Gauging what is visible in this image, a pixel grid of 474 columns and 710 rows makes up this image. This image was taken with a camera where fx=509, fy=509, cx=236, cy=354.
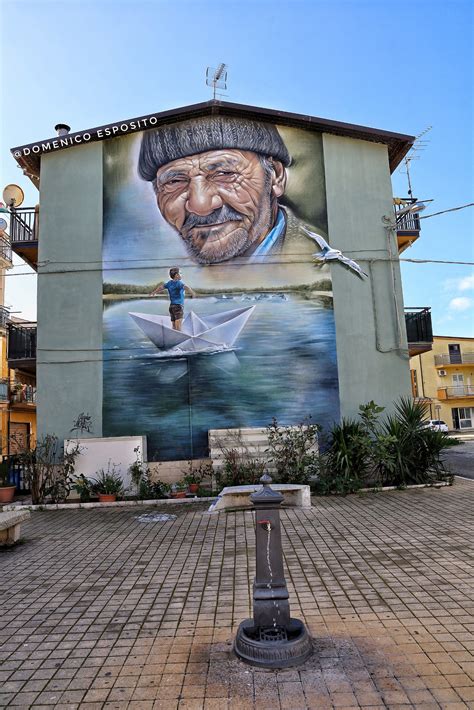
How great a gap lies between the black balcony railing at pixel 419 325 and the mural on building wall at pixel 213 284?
8.84 feet

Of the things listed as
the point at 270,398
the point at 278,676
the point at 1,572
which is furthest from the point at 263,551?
the point at 270,398

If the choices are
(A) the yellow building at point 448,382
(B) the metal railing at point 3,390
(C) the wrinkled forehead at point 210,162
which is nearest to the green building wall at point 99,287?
(C) the wrinkled forehead at point 210,162

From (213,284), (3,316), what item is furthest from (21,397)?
(213,284)

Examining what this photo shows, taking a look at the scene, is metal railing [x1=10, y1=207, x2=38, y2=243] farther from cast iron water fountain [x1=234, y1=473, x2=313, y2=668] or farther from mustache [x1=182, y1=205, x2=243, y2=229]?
cast iron water fountain [x1=234, y1=473, x2=313, y2=668]

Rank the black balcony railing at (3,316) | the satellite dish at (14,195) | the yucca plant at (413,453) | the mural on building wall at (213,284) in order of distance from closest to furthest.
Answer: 1. the yucca plant at (413,453)
2. the mural on building wall at (213,284)
3. the satellite dish at (14,195)
4. the black balcony railing at (3,316)

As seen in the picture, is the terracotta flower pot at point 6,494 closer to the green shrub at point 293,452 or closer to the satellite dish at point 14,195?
the green shrub at point 293,452

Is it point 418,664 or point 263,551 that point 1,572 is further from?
point 418,664

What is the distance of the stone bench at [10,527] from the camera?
23.4 ft

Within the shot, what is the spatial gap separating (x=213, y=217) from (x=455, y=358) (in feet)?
125

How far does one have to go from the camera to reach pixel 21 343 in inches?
551

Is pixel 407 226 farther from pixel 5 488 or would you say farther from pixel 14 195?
pixel 5 488

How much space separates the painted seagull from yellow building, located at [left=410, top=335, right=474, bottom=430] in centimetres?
3430

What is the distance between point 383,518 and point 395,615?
164 inches

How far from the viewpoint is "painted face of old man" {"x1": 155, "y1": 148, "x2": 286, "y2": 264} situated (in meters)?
13.2
